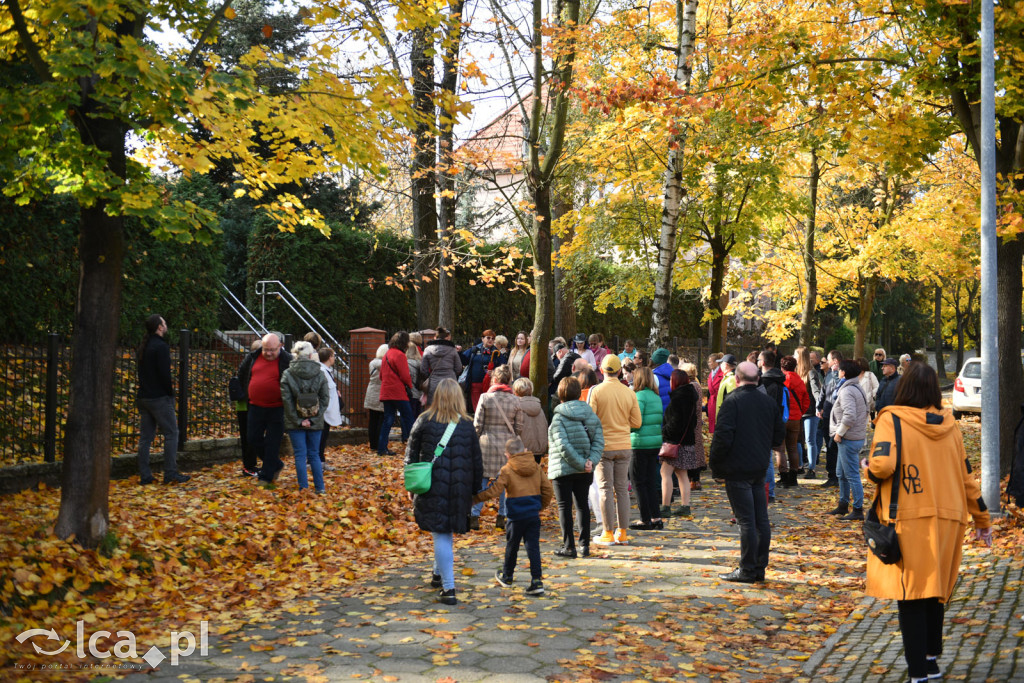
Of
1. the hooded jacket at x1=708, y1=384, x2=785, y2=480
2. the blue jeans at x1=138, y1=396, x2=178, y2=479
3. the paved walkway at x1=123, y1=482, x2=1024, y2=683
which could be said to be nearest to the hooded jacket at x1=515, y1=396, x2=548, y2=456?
the paved walkway at x1=123, y1=482, x2=1024, y2=683

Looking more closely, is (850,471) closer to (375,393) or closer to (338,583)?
(338,583)

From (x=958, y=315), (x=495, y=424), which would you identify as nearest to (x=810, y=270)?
(x=495, y=424)

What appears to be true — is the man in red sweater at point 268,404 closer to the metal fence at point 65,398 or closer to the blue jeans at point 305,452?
the blue jeans at point 305,452

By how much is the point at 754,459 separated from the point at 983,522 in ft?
9.68

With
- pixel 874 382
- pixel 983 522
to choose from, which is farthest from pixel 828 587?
pixel 874 382

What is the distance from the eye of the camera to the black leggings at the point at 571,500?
30.0 ft

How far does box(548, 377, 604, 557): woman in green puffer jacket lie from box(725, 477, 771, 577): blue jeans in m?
1.38

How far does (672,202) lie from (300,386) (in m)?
7.92

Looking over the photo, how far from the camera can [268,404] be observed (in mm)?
11188

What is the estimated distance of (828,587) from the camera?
329 inches

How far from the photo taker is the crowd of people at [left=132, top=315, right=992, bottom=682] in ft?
17.3

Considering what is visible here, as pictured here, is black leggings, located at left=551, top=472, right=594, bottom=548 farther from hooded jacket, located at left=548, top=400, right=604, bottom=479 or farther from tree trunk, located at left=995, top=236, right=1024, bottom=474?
tree trunk, located at left=995, top=236, right=1024, bottom=474

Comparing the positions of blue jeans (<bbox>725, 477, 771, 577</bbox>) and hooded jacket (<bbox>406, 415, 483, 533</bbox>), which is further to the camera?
blue jeans (<bbox>725, 477, 771, 577</bbox>)

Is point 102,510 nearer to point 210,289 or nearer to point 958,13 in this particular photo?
point 210,289
